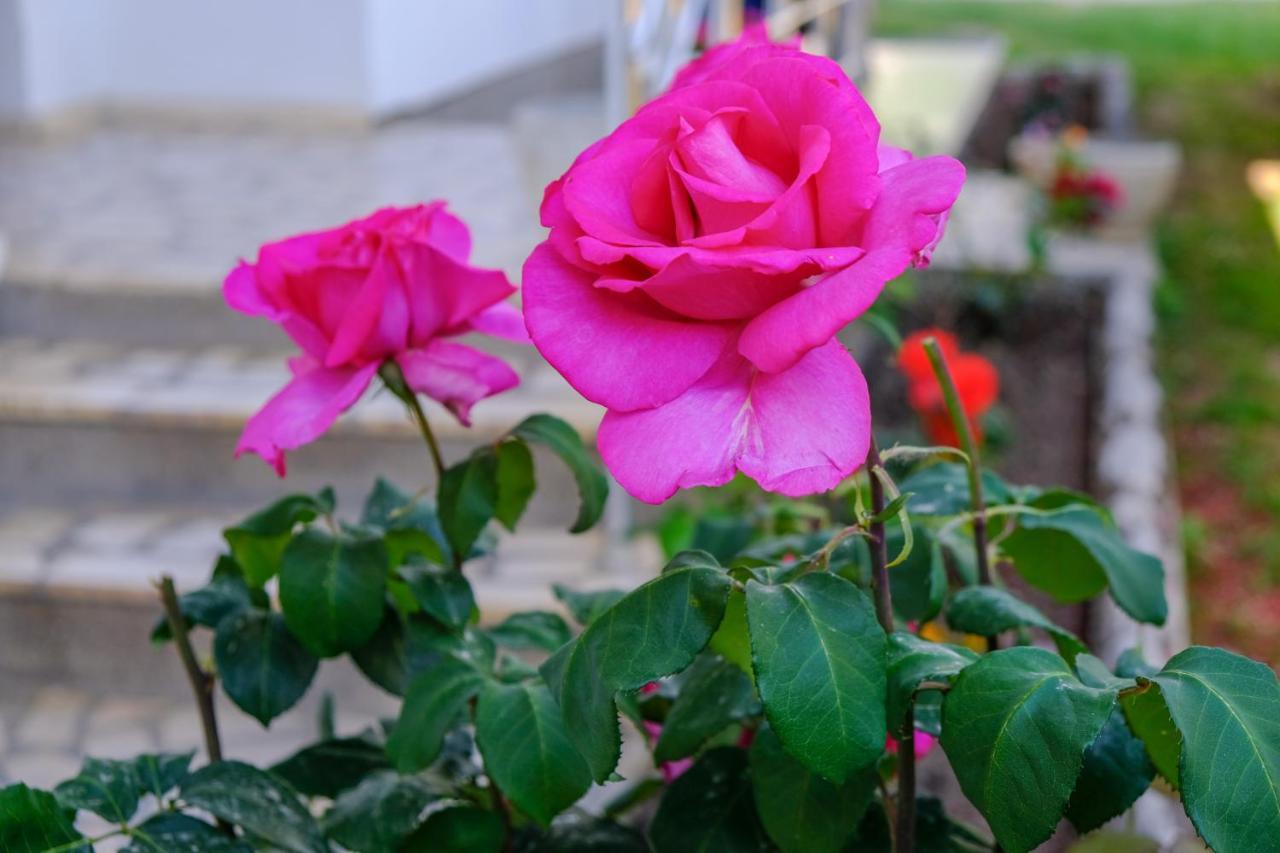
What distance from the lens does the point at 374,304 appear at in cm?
73

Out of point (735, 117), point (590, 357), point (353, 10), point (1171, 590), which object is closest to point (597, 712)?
point (590, 357)

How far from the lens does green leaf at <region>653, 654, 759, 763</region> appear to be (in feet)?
2.41

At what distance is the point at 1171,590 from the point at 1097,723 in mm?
2221

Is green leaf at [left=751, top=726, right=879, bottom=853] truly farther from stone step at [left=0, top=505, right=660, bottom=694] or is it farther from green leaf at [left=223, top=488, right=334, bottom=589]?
stone step at [left=0, top=505, right=660, bottom=694]

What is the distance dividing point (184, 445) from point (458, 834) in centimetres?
199

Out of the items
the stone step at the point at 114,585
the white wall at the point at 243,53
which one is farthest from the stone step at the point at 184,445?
the white wall at the point at 243,53

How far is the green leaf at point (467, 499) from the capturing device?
0.80 m

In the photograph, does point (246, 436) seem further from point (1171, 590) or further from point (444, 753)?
point (1171, 590)

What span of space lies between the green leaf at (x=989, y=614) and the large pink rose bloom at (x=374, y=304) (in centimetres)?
27

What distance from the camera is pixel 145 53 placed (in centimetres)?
539

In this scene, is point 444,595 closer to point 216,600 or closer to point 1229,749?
point 216,600

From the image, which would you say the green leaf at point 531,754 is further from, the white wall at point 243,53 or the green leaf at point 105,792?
the white wall at point 243,53

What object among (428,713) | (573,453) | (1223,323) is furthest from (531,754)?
(1223,323)

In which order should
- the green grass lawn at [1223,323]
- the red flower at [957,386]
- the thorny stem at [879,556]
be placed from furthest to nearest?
the green grass lawn at [1223,323]
the red flower at [957,386]
the thorny stem at [879,556]
